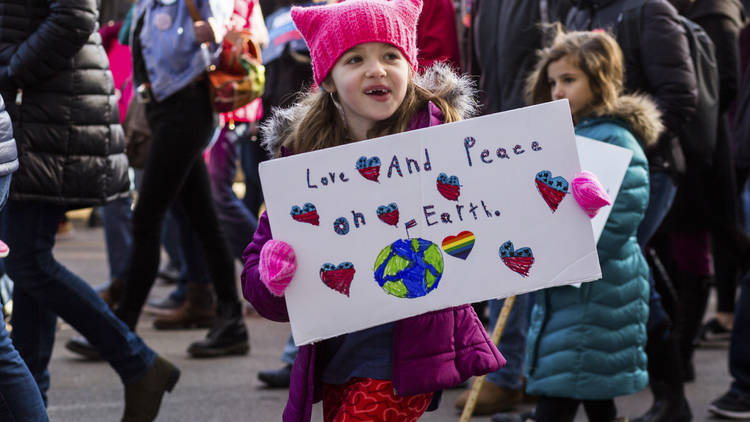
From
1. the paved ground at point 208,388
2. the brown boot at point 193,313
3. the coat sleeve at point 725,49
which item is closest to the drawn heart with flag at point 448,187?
the paved ground at point 208,388

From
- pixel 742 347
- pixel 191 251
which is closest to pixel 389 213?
pixel 742 347

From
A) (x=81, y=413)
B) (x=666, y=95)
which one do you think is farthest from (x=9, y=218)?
(x=666, y=95)

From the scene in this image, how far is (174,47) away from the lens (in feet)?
16.5

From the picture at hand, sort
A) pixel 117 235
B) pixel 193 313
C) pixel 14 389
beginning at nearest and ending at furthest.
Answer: pixel 14 389 → pixel 193 313 → pixel 117 235

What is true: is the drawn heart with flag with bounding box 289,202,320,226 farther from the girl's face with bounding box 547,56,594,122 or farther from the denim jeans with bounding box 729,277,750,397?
the denim jeans with bounding box 729,277,750,397

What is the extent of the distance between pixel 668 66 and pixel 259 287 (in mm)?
2399

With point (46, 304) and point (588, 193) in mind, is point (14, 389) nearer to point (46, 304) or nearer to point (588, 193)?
point (46, 304)

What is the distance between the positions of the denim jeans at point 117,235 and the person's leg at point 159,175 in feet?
5.20

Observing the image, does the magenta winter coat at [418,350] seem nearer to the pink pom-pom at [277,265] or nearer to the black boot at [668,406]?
the pink pom-pom at [277,265]

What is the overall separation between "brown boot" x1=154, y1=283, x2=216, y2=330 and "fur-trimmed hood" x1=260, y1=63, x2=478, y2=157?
3.52m

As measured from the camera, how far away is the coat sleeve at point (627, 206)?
3752mm

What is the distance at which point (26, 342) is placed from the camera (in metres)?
4.04

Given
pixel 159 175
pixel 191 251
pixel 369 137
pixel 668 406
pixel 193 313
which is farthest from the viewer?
pixel 193 313

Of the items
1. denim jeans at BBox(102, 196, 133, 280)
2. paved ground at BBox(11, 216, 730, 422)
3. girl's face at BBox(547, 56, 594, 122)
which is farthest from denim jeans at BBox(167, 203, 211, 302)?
girl's face at BBox(547, 56, 594, 122)
